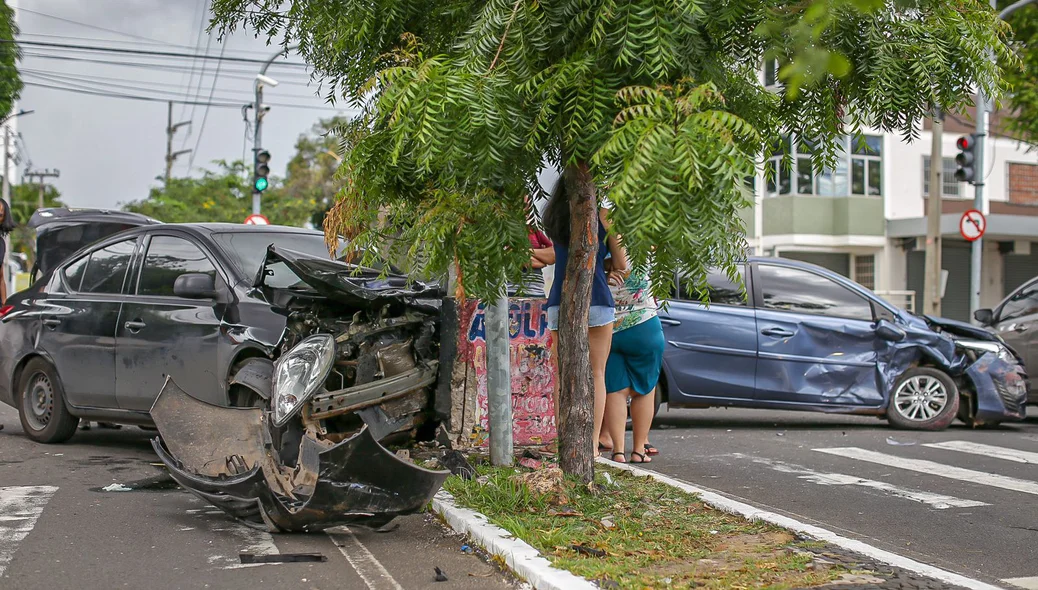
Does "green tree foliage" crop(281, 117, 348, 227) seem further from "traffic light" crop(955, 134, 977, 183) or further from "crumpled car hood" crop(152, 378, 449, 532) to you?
"crumpled car hood" crop(152, 378, 449, 532)

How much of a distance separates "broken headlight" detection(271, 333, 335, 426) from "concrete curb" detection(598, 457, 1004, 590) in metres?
2.21

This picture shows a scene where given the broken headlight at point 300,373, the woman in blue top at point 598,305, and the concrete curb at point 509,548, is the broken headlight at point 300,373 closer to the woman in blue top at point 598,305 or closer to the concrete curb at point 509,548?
the concrete curb at point 509,548

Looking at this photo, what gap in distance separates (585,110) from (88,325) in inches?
201

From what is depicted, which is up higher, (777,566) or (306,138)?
(306,138)

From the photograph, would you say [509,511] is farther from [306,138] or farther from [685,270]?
[306,138]

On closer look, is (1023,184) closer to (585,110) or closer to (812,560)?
(812,560)

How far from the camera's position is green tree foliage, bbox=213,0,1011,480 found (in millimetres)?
3957

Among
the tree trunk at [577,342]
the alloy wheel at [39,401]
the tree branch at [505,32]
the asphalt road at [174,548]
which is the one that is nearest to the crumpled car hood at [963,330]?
the tree trunk at [577,342]

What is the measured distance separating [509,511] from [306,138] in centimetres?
4650

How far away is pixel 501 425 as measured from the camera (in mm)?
6383

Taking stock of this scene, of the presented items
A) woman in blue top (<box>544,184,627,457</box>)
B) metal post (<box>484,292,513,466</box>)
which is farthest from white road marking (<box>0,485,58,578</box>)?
woman in blue top (<box>544,184,627,457</box>)

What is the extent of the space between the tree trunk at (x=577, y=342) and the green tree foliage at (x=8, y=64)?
19.0 metres

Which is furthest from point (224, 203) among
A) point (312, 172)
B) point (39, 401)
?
point (39, 401)

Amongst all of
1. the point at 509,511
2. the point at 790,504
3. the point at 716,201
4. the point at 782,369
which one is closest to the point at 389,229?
the point at 509,511
